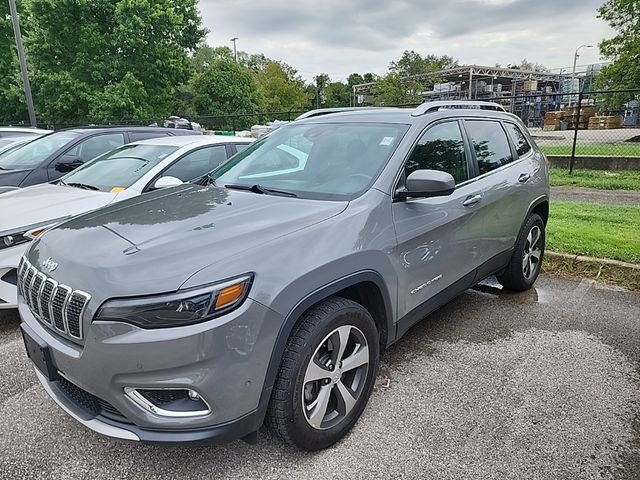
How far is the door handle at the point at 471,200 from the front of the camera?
3385 mm

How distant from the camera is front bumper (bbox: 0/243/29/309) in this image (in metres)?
3.67

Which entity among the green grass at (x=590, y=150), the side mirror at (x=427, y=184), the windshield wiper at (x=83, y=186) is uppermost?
the side mirror at (x=427, y=184)

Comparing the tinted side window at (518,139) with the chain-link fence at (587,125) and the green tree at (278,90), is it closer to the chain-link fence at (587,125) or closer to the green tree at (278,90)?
the chain-link fence at (587,125)

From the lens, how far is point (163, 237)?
228cm

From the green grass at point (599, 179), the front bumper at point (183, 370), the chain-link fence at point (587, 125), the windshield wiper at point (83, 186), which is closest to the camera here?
the front bumper at point (183, 370)

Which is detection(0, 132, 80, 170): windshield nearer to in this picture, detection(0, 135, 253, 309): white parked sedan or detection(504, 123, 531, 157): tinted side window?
detection(0, 135, 253, 309): white parked sedan

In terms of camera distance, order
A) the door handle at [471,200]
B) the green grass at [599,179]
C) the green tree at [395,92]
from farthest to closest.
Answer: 1. the green tree at [395,92]
2. the green grass at [599,179]
3. the door handle at [471,200]

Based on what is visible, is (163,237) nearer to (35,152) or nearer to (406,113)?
(406,113)

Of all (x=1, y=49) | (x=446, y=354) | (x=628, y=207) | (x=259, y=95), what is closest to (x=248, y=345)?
(x=446, y=354)

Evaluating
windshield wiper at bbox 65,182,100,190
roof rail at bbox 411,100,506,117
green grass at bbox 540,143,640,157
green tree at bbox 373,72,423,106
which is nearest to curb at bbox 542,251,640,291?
roof rail at bbox 411,100,506,117

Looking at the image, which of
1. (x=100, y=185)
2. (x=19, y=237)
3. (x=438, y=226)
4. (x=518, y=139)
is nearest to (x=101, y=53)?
(x=100, y=185)

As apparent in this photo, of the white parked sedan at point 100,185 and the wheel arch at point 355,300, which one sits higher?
the white parked sedan at point 100,185

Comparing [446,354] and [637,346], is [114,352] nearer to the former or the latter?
[446,354]

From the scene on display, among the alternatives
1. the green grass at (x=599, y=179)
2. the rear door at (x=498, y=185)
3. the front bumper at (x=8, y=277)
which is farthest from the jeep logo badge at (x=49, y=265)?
the green grass at (x=599, y=179)
